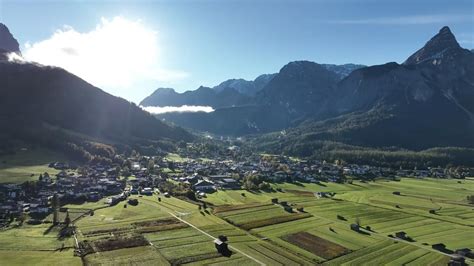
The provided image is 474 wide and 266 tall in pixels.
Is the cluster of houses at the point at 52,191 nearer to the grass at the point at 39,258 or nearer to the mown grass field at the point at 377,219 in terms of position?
the grass at the point at 39,258

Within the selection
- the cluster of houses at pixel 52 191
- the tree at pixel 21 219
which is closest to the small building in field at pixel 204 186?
the cluster of houses at pixel 52 191

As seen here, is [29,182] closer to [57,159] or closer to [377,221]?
[57,159]

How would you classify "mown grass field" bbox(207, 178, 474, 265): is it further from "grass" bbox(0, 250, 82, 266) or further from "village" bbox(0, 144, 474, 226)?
"grass" bbox(0, 250, 82, 266)

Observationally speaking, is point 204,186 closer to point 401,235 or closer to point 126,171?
point 126,171

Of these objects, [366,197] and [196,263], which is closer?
[196,263]

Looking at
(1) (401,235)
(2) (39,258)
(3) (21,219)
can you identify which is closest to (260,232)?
(1) (401,235)

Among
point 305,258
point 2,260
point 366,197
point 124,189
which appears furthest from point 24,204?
point 366,197

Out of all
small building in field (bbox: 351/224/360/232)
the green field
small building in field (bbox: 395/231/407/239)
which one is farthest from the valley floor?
the green field

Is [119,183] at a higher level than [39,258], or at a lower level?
higher
